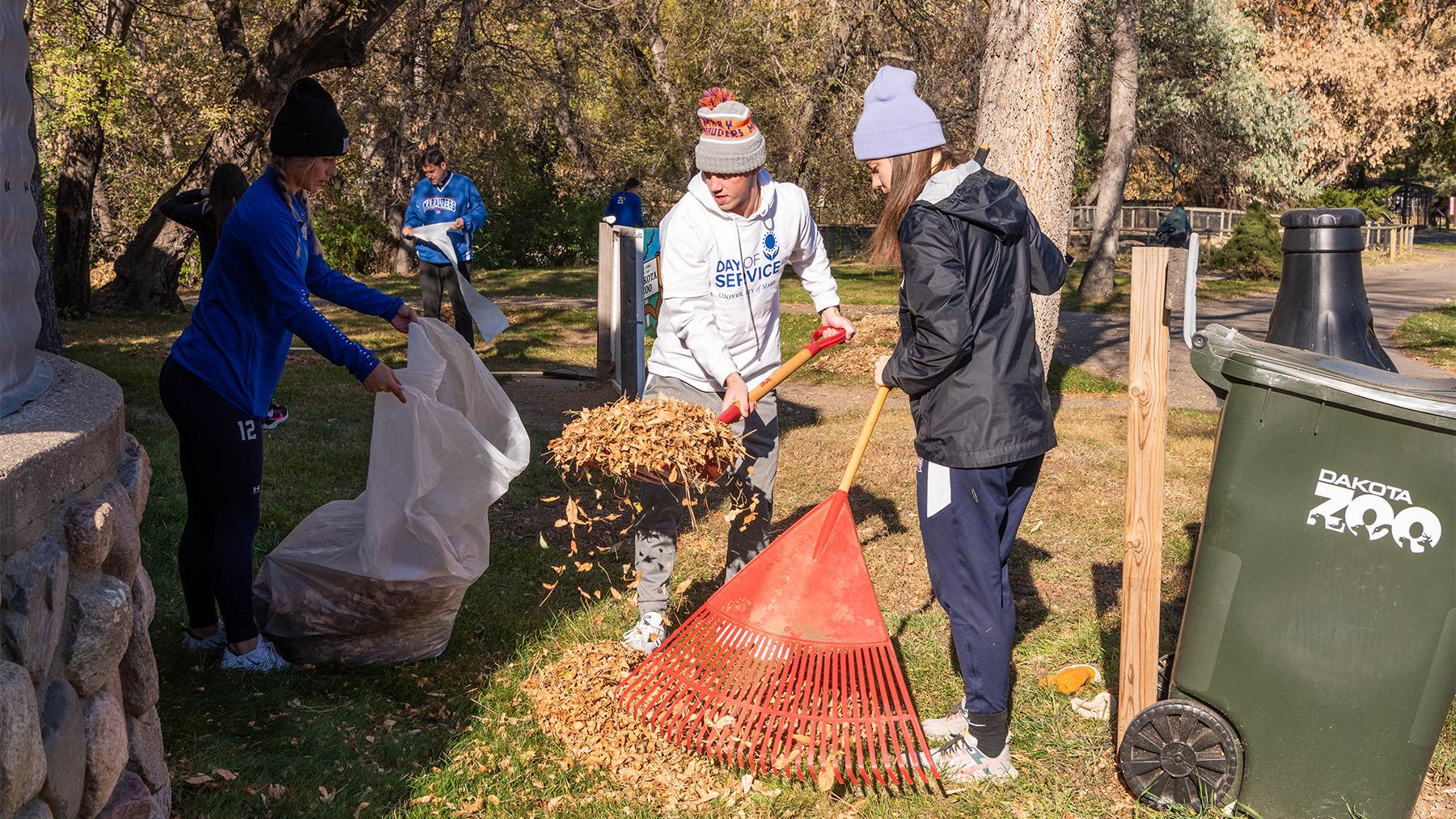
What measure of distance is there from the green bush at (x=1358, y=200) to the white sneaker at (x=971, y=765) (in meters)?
22.1

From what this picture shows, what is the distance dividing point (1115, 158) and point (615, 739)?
55.2 ft

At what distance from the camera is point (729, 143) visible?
358 cm

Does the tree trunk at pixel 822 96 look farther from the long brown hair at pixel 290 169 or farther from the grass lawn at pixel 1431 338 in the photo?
the long brown hair at pixel 290 169

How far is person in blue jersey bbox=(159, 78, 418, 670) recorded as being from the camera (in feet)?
10.6

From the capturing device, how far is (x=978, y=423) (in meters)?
2.91

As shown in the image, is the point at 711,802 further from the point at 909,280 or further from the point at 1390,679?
the point at 1390,679

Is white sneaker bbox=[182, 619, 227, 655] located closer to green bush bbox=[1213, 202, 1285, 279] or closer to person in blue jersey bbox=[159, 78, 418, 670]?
person in blue jersey bbox=[159, 78, 418, 670]

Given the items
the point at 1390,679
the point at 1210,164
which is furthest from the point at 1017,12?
the point at 1210,164

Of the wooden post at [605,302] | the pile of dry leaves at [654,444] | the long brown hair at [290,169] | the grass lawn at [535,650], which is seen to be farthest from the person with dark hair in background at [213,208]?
the pile of dry leaves at [654,444]

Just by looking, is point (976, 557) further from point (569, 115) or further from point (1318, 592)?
point (569, 115)

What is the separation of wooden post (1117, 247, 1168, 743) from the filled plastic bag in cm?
180

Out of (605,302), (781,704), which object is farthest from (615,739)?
(605,302)

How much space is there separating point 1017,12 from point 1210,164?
71.2ft

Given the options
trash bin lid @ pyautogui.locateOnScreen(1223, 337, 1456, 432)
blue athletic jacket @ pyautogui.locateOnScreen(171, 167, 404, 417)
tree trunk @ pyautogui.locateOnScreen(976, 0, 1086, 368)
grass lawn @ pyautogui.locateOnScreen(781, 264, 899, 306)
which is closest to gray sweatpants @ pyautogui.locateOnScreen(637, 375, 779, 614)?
blue athletic jacket @ pyautogui.locateOnScreen(171, 167, 404, 417)
